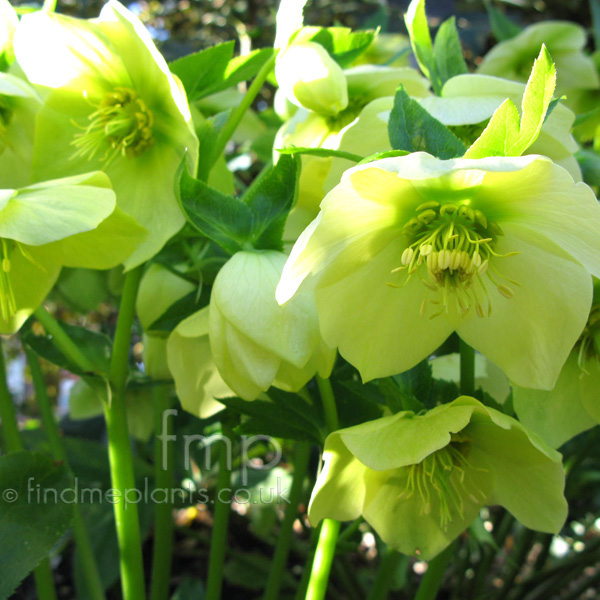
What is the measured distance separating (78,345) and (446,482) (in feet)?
1.09

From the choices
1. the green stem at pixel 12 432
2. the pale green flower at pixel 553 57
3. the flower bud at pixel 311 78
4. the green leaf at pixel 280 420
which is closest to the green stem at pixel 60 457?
the green stem at pixel 12 432

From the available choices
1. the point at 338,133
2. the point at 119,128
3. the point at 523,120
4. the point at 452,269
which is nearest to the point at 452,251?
the point at 452,269

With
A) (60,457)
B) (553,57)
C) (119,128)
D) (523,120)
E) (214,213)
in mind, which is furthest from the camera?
(553,57)

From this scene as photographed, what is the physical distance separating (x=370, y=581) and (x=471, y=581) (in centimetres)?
15

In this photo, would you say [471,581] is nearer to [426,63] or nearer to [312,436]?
A: [312,436]

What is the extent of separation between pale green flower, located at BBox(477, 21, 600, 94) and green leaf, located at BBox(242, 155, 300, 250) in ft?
1.83

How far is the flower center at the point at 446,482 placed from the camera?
0.54 meters

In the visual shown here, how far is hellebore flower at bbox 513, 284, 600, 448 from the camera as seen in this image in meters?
0.54

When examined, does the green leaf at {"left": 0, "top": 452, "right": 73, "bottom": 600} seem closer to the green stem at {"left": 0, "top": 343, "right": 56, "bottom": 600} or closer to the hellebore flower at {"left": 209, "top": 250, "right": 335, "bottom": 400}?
the green stem at {"left": 0, "top": 343, "right": 56, "bottom": 600}

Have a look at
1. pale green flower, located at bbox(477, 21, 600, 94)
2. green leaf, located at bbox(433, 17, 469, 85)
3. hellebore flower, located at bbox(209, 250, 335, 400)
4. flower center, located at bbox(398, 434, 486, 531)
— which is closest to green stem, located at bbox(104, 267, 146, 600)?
hellebore flower, located at bbox(209, 250, 335, 400)

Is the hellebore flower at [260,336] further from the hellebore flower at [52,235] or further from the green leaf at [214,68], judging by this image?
the green leaf at [214,68]

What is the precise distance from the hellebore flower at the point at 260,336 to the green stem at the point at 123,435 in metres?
0.13

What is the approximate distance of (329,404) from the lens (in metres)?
0.54

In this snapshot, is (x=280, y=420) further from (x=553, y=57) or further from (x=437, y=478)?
(x=553, y=57)
